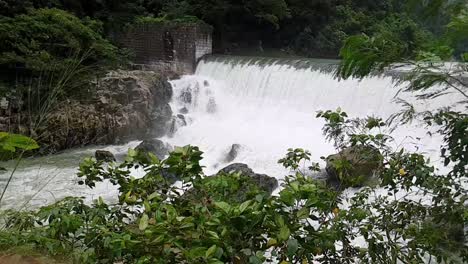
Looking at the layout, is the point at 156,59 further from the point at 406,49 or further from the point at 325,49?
the point at 406,49

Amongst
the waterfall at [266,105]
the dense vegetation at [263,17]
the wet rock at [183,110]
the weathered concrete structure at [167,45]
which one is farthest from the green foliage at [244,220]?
the dense vegetation at [263,17]

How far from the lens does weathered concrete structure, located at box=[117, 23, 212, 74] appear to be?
13734 mm

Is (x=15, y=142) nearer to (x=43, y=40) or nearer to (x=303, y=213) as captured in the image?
(x=303, y=213)

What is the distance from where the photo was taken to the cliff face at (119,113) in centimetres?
1014

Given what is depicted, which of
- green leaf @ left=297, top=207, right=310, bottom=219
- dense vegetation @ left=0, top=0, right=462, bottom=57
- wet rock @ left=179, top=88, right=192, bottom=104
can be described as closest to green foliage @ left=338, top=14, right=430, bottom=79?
green leaf @ left=297, top=207, right=310, bottom=219

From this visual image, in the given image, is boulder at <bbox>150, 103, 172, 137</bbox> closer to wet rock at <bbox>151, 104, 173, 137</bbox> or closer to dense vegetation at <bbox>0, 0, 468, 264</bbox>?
wet rock at <bbox>151, 104, 173, 137</bbox>

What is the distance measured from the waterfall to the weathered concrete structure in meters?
0.48

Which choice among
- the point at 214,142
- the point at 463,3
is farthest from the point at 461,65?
the point at 214,142

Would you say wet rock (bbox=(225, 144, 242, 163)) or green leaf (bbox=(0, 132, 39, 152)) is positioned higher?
green leaf (bbox=(0, 132, 39, 152))

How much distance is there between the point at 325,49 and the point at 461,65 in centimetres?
1679

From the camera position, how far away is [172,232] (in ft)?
5.18

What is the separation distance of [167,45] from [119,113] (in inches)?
153

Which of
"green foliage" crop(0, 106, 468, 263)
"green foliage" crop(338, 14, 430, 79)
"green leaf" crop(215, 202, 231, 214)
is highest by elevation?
"green foliage" crop(338, 14, 430, 79)

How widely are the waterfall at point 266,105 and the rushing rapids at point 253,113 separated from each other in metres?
0.02
